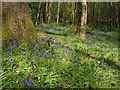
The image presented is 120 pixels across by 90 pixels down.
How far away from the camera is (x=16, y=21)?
6.61 m

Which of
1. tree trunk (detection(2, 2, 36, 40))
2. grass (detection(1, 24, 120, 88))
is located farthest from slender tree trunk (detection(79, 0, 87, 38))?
grass (detection(1, 24, 120, 88))

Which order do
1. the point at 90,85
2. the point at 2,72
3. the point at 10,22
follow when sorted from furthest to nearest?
the point at 10,22, the point at 90,85, the point at 2,72

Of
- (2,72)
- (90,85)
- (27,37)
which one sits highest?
(27,37)

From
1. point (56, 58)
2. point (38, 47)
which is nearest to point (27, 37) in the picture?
point (38, 47)

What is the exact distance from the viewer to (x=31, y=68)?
16.3ft

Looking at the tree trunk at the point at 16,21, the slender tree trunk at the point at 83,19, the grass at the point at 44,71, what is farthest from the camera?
the slender tree trunk at the point at 83,19

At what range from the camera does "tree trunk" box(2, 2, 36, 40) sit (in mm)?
6465

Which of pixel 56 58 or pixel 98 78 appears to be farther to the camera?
pixel 56 58

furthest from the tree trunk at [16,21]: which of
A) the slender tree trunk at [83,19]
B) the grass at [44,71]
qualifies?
the slender tree trunk at [83,19]

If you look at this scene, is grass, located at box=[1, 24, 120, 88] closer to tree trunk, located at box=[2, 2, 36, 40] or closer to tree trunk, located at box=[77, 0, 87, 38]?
tree trunk, located at box=[2, 2, 36, 40]

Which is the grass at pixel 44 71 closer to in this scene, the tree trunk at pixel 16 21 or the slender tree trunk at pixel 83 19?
the tree trunk at pixel 16 21

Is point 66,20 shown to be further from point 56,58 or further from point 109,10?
point 56,58

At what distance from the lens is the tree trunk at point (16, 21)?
6465 mm

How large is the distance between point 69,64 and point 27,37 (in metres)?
1.54
